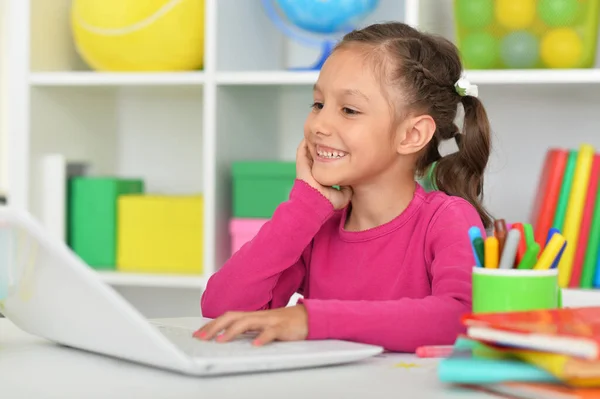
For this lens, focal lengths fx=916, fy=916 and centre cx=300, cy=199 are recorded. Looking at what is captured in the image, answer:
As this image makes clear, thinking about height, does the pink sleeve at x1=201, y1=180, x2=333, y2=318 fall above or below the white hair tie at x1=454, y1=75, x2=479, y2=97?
below

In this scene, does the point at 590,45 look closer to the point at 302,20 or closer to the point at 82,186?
the point at 302,20

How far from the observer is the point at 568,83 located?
1.82m

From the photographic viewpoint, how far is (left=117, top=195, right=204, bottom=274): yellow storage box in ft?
6.81

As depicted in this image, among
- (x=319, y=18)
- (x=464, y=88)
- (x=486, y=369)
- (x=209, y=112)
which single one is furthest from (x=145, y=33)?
(x=486, y=369)

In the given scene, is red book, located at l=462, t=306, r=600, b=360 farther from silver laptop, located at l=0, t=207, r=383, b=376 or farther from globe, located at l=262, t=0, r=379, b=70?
globe, located at l=262, t=0, r=379, b=70

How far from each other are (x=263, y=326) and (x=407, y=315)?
0.16 metres

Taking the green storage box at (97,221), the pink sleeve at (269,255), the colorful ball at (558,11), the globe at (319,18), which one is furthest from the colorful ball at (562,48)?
the green storage box at (97,221)

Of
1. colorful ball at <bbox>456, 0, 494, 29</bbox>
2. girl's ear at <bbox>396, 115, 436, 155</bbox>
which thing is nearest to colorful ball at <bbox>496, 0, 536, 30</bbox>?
colorful ball at <bbox>456, 0, 494, 29</bbox>

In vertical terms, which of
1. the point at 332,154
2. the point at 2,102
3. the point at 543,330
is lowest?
the point at 543,330

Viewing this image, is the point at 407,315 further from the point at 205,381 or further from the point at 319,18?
the point at 319,18

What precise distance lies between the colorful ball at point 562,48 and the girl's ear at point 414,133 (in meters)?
0.65

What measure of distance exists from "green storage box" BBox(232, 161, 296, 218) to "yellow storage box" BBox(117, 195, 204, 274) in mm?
135

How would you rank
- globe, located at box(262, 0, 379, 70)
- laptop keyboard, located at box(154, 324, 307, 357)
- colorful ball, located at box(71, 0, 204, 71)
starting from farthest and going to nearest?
colorful ball, located at box(71, 0, 204, 71) → globe, located at box(262, 0, 379, 70) → laptop keyboard, located at box(154, 324, 307, 357)

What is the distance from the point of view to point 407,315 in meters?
0.89
